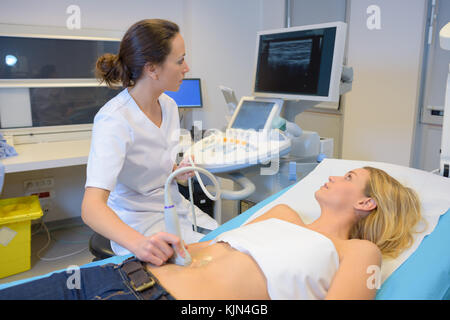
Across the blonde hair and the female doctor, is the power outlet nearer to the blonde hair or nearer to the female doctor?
the female doctor

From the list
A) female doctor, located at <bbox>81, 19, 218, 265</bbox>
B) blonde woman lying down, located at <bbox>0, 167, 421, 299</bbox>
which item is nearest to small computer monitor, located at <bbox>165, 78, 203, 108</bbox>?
female doctor, located at <bbox>81, 19, 218, 265</bbox>

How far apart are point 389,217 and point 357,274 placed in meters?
0.34

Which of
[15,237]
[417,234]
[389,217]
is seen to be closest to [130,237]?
[389,217]

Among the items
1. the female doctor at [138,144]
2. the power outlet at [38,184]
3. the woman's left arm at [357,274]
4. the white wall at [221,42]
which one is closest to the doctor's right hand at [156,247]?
the female doctor at [138,144]

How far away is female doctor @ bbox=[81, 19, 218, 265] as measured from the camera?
1.00m

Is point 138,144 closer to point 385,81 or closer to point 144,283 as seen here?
point 144,283

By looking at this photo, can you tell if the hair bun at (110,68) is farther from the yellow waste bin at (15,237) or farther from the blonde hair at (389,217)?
the yellow waste bin at (15,237)

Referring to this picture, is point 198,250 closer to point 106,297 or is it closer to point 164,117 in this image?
point 106,297

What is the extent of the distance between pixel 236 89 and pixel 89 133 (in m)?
1.31

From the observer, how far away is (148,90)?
1287mm

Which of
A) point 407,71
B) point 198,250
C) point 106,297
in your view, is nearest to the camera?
point 106,297

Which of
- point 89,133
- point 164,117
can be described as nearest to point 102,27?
point 89,133

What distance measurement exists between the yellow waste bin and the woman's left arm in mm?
1825

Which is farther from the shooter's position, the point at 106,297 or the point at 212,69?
the point at 212,69
